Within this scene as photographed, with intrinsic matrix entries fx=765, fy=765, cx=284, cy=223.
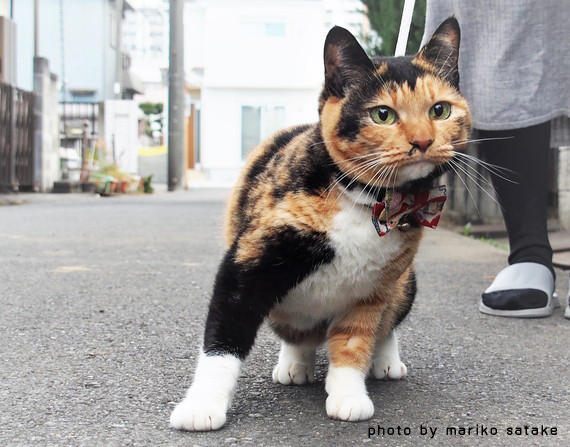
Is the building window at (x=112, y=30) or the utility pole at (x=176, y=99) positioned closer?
the utility pole at (x=176, y=99)

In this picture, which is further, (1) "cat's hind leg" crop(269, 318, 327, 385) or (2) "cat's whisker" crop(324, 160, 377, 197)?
(1) "cat's hind leg" crop(269, 318, 327, 385)

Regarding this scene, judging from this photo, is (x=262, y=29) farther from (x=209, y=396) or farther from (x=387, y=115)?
(x=209, y=396)

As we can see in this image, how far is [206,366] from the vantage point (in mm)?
1681

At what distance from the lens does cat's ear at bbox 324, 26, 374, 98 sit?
1.73 metres

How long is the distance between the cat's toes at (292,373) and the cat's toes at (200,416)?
1.25 ft

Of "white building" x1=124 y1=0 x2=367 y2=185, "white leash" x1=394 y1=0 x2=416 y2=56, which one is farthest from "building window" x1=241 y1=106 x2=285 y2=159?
"white leash" x1=394 y1=0 x2=416 y2=56

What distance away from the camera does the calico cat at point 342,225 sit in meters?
1.66

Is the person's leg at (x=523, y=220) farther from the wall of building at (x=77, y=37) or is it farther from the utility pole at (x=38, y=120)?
the wall of building at (x=77, y=37)

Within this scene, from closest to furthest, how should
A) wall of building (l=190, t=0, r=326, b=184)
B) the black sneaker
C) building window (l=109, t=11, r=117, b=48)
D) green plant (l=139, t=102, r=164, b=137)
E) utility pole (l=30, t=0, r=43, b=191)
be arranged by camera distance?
1. the black sneaker
2. utility pole (l=30, t=0, r=43, b=191)
3. building window (l=109, t=11, r=117, b=48)
4. wall of building (l=190, t=0, r=326, b=184)
5. green plant (l=139, t=102, r=164, b=137)

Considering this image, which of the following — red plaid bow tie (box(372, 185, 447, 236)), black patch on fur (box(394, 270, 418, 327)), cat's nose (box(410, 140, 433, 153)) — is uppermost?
cat's nose (box(410, 140, 433, 153))

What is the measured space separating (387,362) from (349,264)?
1.51 feet

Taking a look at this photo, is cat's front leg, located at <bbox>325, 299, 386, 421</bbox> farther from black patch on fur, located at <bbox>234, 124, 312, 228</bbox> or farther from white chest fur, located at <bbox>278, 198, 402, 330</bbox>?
black patch on fur, located at <bbox>234, 124, 312, 228</bbox>

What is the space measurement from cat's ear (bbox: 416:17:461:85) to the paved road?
798mm

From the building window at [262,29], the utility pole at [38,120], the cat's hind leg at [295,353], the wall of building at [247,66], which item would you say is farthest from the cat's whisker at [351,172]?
the building window at [262,29]
